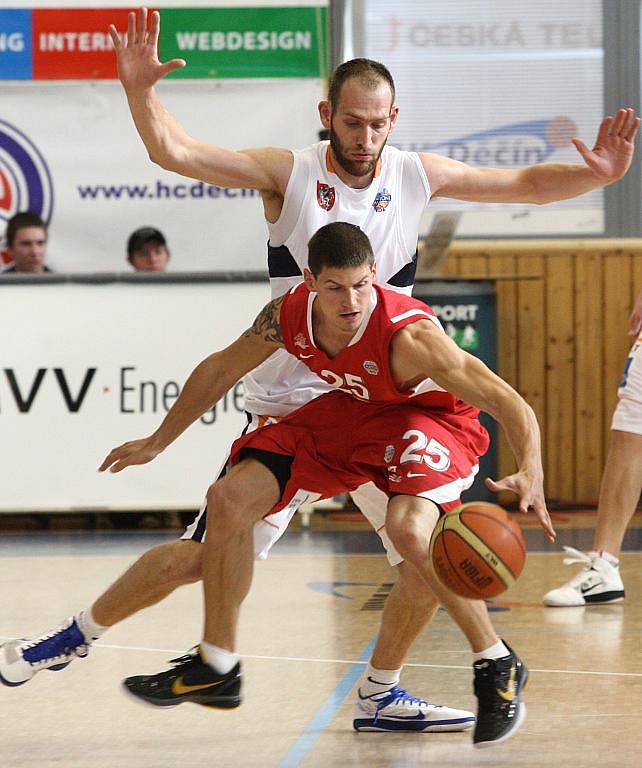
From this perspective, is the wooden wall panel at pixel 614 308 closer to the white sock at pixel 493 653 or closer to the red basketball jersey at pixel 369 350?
the red basketball jersey at pixel 369 350

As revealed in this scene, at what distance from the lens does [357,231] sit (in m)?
3.86

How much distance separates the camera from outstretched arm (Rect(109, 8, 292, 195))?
13.5 feet

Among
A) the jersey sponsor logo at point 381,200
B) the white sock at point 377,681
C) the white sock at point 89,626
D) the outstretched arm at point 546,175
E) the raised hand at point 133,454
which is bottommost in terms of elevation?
the white sock at point 377,681

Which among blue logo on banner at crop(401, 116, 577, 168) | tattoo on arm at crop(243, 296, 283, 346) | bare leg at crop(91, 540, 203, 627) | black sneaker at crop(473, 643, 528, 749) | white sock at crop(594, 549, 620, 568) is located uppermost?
Result: blue logo on banner at crop(401, 116, 577, 168)

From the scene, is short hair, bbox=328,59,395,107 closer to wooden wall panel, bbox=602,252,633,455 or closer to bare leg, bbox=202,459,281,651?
bare leg, bbox=202,459,281,651

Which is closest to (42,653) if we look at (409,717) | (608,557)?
(409,717)

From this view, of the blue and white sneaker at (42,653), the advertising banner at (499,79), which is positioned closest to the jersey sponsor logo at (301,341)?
the blue and white sneaker at (42,653)

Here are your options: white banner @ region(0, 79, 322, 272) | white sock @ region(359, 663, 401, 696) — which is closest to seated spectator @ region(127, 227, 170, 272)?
white banner @ region(0, 79, 322, 272)

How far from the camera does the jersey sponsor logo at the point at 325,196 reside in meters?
4.34

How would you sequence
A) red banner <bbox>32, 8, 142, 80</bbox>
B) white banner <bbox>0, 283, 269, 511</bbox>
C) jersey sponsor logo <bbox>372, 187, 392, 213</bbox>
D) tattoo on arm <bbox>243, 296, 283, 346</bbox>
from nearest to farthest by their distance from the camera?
tattoo on arm <bbox>243, 296, 283, 346</bbox> < jersey sponsor logo <bbox>372, 187, 392, 213</bbox> < white banner <bbox>0, 283, 269, 511</bbox> < red banner <bbox>32, 8, 142, 80</bbox>

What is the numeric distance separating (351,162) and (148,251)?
5.00 m

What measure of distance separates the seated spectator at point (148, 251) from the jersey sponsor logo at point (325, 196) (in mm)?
4861

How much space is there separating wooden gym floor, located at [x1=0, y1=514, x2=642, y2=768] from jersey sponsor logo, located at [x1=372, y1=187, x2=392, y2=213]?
5.33 feet

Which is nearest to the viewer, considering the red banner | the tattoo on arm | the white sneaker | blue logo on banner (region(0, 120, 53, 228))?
the tattoo on arm
